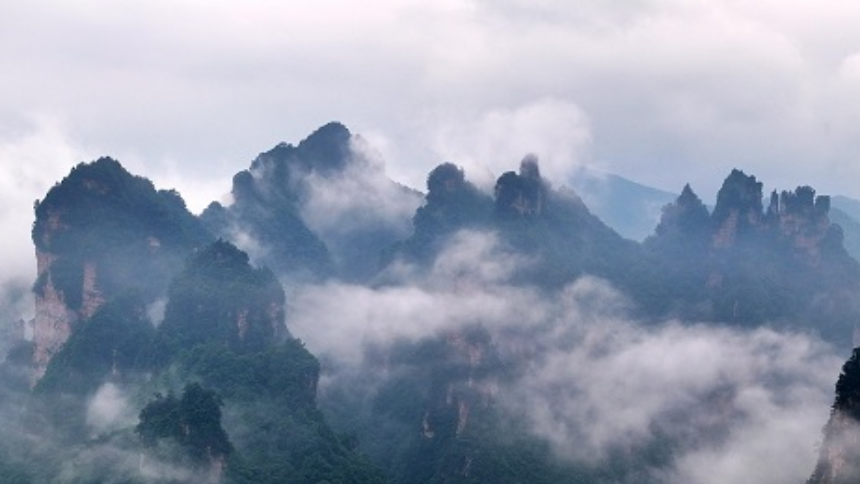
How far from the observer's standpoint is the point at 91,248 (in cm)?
9081

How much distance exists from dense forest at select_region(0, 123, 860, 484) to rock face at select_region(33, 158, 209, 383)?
21cm

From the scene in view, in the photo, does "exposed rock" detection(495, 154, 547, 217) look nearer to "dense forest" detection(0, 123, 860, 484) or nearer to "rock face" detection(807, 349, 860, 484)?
"dense forest" detection(0, 123, 860, 484)

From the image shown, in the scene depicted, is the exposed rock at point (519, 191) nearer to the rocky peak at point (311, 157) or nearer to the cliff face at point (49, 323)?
the rocky peak at point (311, 157)

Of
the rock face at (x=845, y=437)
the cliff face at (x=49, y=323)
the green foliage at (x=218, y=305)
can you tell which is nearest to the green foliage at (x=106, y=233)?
the cliff face at (x=49, y=323)

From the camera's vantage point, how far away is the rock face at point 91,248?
89375 millimetres

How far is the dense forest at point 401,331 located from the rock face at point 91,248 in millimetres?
207

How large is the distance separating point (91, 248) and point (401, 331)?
34.1m

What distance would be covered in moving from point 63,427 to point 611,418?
50.8 m

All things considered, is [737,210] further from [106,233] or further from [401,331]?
[106,233]

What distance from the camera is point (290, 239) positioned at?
416 ft

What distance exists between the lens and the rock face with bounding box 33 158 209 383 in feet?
293

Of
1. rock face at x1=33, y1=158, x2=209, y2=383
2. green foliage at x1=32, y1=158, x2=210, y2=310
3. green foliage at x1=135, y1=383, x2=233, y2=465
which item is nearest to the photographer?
green foliage at x1=135, y1=383, x2=233, y2=465

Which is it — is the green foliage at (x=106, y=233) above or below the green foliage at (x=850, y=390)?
above

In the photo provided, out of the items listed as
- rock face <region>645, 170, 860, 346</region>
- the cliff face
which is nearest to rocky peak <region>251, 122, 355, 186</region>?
rock face <region>645, 170, 860, 346</region>
